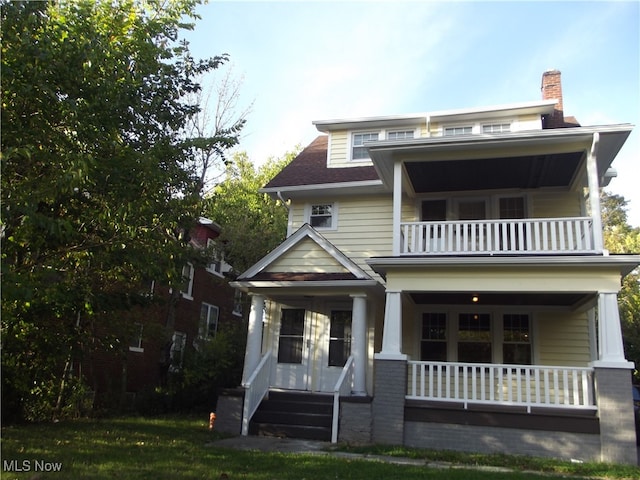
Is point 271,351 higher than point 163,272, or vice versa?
point 163,272

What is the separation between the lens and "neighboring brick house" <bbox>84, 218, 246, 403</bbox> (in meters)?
13.9

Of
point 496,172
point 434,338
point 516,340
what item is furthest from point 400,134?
point 516,340

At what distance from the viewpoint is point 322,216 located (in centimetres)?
1485

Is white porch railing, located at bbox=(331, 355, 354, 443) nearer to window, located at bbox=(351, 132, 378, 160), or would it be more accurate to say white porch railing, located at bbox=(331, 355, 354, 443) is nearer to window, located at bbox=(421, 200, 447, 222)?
window, located at bbox=(421, 200, 447, 222)

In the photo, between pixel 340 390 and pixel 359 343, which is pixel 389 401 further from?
pixel 359 343

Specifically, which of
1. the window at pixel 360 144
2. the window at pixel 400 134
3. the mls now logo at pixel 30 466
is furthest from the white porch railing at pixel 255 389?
the window at pixel 400 134

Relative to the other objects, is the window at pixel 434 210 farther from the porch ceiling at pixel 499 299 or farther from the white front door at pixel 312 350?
the white front door at pixel 312 350

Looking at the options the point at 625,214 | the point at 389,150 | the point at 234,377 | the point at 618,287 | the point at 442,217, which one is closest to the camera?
the point at 618,287

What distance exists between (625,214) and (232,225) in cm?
3133

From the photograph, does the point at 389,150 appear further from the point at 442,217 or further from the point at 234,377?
the point at 234,377

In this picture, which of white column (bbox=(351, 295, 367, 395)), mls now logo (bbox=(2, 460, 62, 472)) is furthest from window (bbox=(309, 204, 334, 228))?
mls now logo (bbox=(2, 460, 62, 472))

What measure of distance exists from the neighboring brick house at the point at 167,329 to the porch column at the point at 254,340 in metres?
1.77

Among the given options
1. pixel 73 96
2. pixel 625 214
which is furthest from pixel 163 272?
pixel 625 214

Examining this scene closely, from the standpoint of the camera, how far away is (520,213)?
13.4 metres
